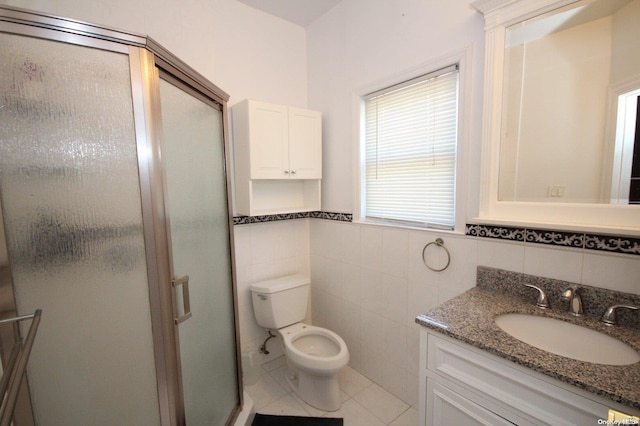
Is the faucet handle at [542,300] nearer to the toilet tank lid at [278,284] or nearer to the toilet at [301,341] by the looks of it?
the toilet at [301,341]

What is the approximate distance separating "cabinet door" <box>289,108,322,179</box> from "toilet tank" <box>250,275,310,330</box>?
84 centimetres

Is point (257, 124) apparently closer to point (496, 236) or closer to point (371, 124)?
point (371, 124)

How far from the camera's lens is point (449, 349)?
1.01 metres

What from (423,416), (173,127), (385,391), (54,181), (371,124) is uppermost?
(371,124)

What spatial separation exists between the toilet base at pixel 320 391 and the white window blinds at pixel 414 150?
3.78 feet

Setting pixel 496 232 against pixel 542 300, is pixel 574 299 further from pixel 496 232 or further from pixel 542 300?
pixel 496 232

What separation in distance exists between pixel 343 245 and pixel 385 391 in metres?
1.07

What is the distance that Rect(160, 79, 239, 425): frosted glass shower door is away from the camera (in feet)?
3.61

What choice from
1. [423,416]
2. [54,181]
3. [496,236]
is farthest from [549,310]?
[54,181]

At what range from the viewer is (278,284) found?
2084mm

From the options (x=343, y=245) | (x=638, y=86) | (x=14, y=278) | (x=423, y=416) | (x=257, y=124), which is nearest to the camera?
(x=14, y=278)

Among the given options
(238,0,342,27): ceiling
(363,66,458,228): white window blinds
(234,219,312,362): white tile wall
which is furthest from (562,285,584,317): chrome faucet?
(238,0,342,27): ceiling

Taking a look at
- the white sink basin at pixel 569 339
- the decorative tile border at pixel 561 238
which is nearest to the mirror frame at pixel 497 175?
the decorative tile border at pixel 561 238

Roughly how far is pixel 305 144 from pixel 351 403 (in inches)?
73.6
